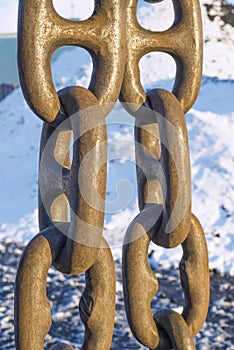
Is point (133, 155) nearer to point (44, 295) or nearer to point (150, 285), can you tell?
point (150, 285)

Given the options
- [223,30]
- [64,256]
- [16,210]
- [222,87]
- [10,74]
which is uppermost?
[10,74]

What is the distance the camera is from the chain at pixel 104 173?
1021mm

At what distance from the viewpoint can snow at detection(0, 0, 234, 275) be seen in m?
6.88

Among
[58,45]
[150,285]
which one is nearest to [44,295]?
[150,285]

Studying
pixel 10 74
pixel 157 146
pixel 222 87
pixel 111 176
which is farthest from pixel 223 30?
pixel 157 146

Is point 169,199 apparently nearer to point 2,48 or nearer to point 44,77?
point 44,77

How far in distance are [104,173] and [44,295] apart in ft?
0.80

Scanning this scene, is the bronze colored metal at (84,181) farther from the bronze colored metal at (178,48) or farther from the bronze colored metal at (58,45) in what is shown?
the bronze colored metal at (178,48)

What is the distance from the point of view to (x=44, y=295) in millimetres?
1071

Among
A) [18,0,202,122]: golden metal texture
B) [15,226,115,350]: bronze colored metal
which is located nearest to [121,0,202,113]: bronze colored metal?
[18,0,202,122]: golden metal texture

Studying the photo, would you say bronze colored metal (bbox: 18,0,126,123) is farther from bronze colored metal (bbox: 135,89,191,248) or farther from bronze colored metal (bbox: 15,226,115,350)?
bronze colored metal (bbox: 15,226,115,350)

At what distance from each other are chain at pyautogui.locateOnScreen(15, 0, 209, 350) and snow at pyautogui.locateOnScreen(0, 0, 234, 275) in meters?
3.29

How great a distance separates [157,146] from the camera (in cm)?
124

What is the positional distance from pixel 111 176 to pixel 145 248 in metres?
6.92
